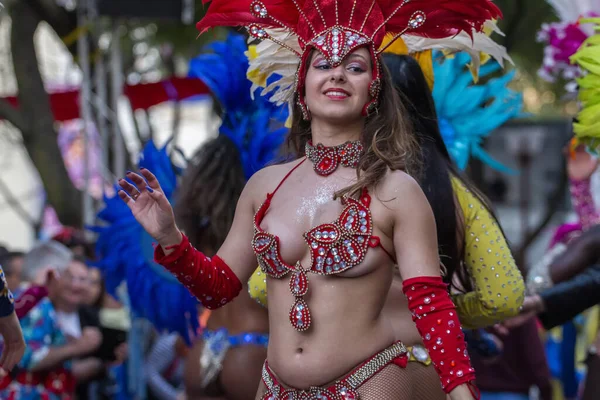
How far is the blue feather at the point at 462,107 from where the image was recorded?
4488 mm

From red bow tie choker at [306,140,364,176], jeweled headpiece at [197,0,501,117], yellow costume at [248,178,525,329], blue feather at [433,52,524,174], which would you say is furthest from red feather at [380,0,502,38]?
blue feather at [433,52,524,174]

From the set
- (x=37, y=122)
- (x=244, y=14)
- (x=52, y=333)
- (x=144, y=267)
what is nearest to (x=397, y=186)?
(x=244, y=14)

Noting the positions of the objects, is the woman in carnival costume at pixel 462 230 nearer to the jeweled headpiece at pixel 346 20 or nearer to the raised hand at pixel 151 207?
the jeweled headpiece at pixel 346 20

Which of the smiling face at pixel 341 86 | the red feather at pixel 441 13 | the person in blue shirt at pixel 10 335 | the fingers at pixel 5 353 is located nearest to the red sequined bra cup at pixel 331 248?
the smiling face at pixel 341 86

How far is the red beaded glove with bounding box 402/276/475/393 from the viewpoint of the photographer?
279 centimetres

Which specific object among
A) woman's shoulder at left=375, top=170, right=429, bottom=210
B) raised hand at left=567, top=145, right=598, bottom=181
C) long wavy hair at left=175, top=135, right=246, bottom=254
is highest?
woman's shoulder at left=375, top=170, right=429, bottom=210

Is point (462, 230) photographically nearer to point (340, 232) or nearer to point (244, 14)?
point (340, 232)

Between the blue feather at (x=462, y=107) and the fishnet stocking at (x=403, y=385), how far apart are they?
153 cm

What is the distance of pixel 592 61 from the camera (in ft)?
13.6

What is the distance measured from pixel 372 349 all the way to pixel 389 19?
3.39ft

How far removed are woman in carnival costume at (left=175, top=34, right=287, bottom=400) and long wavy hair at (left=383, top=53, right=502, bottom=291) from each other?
906 mm

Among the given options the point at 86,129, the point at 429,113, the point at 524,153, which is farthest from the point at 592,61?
the point at 524,153

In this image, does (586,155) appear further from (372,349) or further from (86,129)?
(86,129)

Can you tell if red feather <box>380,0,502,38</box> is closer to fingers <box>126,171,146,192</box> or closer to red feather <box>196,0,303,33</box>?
red feather <box>196,0,303,33</box>
